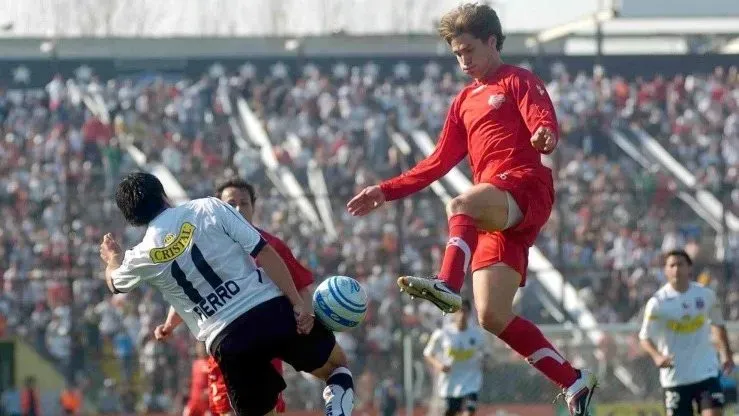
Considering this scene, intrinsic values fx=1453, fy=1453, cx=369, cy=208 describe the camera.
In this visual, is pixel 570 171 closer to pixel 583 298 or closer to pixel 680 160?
pixel 680 160

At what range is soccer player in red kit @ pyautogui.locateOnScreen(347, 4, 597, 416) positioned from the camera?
750cm

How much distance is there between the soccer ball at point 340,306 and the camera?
7602mm

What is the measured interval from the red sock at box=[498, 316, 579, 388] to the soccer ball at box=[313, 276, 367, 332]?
841 millimetres

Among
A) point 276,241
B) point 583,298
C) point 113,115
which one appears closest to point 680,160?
point 583,298

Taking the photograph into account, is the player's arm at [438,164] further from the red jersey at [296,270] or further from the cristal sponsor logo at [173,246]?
the cristal sponsor logo at [173,246]

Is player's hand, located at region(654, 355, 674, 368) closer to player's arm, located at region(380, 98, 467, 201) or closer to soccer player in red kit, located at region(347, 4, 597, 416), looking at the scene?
soccer player in red kit, located at region(347, 4, 597, 416)

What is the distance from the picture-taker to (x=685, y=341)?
12008 millimetres

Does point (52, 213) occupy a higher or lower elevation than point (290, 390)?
higher

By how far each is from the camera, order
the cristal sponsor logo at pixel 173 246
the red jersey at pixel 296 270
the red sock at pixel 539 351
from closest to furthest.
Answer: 1. the cristal sponsor logo at pixel 173 246
2. the red sock at pixel 539 351
3. the red jersey at pixel 296 270

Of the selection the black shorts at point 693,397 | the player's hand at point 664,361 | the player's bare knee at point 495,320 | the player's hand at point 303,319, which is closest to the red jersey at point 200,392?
the player's hand at point 664,361

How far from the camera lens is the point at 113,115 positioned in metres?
26.2

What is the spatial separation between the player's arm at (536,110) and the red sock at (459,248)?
563 millimetres

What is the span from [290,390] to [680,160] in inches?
446

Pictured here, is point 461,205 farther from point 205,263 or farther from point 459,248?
point 205,263
